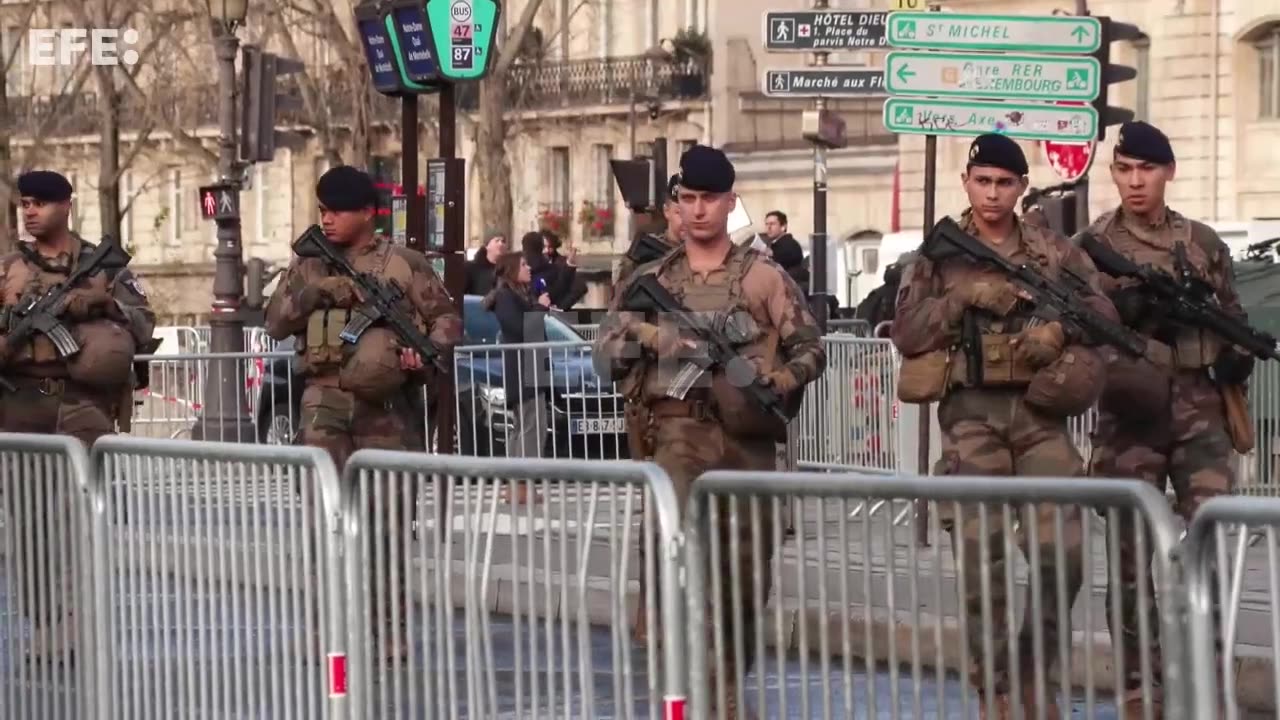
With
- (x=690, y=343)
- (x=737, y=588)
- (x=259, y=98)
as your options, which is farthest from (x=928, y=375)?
(x=259, y=98)

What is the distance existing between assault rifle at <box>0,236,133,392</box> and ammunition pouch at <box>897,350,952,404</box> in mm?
3587

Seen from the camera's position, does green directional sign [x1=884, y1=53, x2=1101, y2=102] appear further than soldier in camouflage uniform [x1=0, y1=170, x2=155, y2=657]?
Yes

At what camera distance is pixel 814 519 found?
5.40 m

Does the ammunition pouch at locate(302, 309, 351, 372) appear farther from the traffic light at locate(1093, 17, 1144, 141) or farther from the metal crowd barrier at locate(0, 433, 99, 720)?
the traffic light at locate(1093, 17, 1144, 141)

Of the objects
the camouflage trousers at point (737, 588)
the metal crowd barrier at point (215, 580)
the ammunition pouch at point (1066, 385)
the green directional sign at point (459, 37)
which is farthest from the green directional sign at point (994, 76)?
the camouflage trousers at point (737, 588)

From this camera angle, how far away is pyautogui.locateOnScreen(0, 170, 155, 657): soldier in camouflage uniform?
11.0 meters

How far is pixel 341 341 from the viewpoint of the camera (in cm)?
1038

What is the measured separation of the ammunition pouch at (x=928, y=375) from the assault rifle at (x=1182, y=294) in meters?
0.74

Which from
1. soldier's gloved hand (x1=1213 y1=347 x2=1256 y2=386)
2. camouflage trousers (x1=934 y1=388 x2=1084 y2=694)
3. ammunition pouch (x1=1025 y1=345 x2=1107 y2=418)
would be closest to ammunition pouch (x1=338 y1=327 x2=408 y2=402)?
ammunition pouch (x1=1025 y1=345 x2=1107 y2=418)

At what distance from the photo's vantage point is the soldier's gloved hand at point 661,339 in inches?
346

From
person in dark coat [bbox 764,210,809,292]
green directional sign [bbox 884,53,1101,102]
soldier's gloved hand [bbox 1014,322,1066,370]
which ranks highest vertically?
green directional sign [bbox 884,53,1101,102]

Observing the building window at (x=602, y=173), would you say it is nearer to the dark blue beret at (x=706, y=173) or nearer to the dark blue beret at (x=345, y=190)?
the dark blue beret at (x=345, y=190)

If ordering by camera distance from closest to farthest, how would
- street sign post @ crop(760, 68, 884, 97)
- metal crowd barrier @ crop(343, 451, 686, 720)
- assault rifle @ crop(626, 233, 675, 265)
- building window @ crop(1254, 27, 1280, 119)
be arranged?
metal crowd barrier @ crop(343, 451, 686, 720)
assault rifle @ crop(626, 233, 675, 265)
street sign post @ crop(760, 68, 884, 97)
building window @ crop(1254, 27, 1280, 119)

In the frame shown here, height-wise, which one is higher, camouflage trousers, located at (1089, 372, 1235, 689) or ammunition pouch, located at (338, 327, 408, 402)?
ammunition pouch, located at (338, 327, 408, 402)
